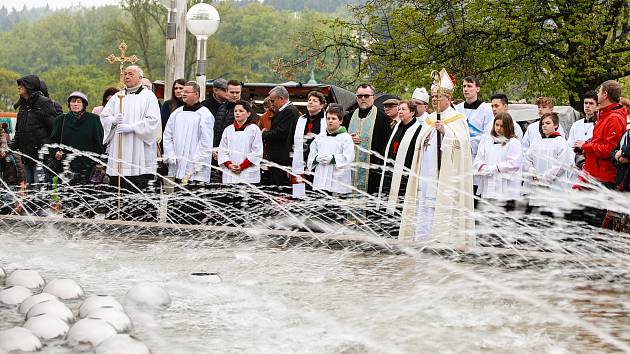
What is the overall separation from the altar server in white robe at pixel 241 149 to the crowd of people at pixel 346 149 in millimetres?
14

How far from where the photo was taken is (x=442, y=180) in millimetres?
10164

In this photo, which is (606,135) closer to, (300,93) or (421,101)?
(421,101)

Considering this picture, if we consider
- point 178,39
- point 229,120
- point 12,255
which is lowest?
point 12,255

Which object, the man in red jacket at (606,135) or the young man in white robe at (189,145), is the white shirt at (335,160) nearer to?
the young man in white robe at (189,145)

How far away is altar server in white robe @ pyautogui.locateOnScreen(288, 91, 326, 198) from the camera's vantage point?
38.6 ft

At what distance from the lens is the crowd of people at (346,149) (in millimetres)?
10133

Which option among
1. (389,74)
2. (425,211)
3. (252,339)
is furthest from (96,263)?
(389,74)

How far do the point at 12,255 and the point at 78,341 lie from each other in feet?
10.8

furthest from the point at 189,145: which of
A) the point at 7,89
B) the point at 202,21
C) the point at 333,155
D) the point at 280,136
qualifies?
the point at 7,89

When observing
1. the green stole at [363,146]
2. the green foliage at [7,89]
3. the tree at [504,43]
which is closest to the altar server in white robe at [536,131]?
the green stole at [363,146]

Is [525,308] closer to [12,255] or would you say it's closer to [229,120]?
[12,255]

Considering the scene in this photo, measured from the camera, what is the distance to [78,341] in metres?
4.70

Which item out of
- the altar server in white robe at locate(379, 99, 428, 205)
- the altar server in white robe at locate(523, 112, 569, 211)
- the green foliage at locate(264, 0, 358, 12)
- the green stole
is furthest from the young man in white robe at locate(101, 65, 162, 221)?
the green foliage at locate(264, 0, 358, 12)

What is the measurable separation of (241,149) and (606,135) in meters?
3.98
